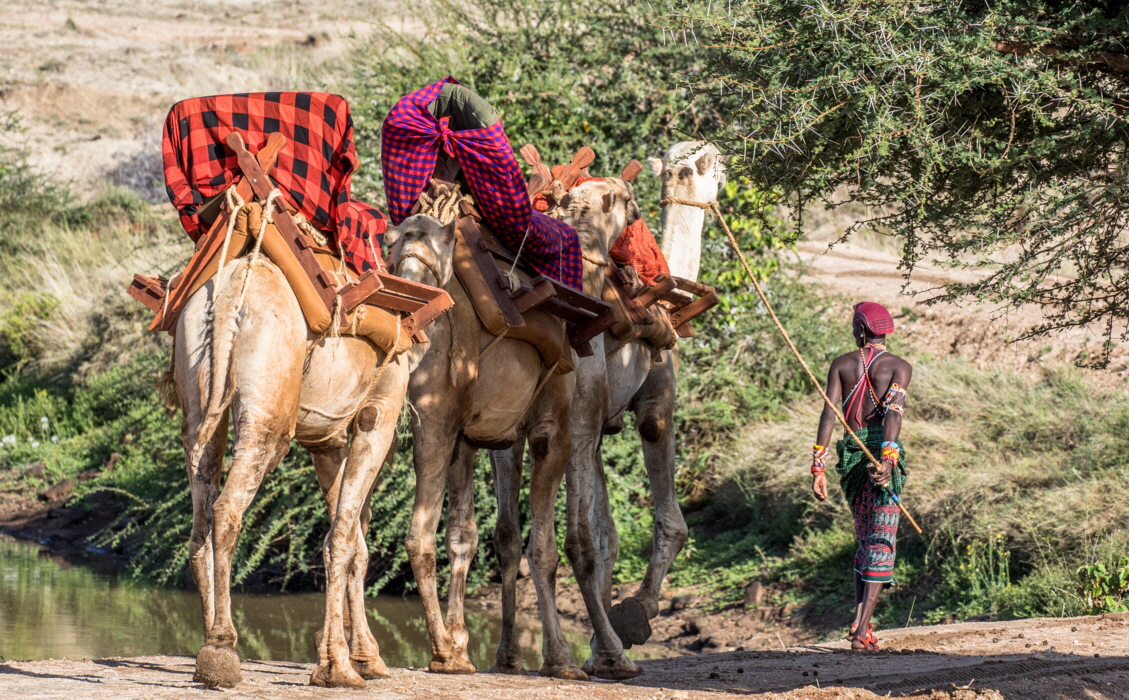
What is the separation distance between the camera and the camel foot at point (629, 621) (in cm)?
694

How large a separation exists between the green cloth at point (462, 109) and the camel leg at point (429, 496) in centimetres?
152

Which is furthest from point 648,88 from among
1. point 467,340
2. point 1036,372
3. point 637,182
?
point 467,340

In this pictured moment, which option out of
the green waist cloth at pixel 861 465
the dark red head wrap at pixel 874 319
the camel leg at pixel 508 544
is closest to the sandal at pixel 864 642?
the green waist cloth at pixel 861 465

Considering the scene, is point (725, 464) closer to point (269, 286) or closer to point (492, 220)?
point (492, 220)

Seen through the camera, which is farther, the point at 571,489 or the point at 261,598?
the point at 261,598

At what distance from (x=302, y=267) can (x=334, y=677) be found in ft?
5.88

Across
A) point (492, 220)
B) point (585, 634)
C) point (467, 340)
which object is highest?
point (492, 220)

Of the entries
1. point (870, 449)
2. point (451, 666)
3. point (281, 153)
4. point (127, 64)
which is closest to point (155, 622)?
point (451, 666)

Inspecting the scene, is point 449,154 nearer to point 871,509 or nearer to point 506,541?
point 506,541

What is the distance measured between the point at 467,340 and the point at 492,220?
2.53 ft

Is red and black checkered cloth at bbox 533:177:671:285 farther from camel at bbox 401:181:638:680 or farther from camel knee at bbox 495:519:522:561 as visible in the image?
camel knee at bbox 495:519:522:561

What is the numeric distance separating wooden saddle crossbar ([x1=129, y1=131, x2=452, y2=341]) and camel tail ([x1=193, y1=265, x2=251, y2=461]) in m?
0.28

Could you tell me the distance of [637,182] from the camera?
13.4 m

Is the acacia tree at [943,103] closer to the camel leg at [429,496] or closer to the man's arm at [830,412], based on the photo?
the man's arm at [830,412]
